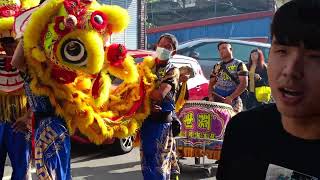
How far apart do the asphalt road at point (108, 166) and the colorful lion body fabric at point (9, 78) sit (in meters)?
1.82

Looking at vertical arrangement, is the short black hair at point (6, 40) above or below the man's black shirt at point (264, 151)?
above

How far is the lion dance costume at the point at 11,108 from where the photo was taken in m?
3.61

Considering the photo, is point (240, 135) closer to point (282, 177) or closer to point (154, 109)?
point (282, 177)

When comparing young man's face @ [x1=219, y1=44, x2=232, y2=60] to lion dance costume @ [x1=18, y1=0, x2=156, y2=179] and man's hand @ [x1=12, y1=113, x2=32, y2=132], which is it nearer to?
lion dance costume @ [x1=18, y1=0, x2=156, y2=179]

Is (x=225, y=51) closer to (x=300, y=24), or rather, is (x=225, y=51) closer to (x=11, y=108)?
(x=11, y=108)

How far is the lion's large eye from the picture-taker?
9.70ft

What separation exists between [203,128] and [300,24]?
3.96 metres

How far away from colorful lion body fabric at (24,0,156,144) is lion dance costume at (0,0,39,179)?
1.94 ft

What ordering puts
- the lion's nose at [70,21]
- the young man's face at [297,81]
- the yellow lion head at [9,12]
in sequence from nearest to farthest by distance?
the young man's face at [297,81] < the lion's nose at [70,21] < the yellow lion head at [9,12]

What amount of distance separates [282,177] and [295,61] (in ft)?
1.03

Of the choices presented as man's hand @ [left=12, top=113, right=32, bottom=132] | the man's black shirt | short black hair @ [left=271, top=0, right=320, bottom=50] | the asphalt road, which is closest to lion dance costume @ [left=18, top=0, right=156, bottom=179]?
man's hand @ [left=12, top=113, right=32, bottom=132]

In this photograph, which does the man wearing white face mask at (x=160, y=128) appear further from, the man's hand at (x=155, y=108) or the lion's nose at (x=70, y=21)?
the lion's nose at (x=70, y=21)

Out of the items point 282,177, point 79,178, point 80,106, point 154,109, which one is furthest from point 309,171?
point 79,178

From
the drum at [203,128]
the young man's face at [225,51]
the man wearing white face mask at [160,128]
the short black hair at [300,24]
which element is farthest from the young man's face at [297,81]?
the young man's face at [225,51]
